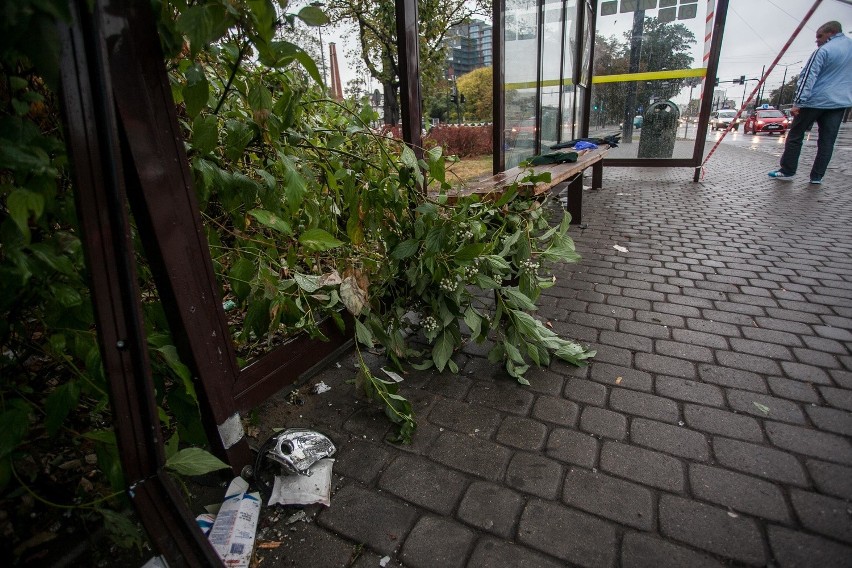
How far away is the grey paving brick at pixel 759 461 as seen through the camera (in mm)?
1647

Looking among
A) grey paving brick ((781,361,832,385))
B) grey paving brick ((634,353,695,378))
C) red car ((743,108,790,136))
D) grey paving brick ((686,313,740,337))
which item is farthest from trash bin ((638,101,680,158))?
red car ((743,108,790,136))

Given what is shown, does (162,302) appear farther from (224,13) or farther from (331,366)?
(331,366)

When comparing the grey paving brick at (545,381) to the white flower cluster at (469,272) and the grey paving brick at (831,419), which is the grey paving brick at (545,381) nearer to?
the white flower cluster at (469,272)

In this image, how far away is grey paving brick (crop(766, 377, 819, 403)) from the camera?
2.07 m

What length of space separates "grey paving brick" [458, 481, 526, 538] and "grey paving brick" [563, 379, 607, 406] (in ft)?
2.31

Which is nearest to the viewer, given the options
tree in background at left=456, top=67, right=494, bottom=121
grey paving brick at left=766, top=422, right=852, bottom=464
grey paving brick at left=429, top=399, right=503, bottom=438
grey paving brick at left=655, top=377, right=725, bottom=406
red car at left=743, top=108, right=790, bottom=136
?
grey paving brick at left=766, top=422, right=852, bottom=464

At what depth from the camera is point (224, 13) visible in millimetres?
1162

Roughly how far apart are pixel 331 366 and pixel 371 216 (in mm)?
979

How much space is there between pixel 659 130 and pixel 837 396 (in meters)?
7.78

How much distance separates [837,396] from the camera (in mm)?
2076

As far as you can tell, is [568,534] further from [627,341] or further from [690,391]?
[627,341]

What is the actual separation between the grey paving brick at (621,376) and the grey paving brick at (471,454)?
0.77m

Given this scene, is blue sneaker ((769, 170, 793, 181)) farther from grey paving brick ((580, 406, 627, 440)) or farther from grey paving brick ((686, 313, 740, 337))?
grey paving brick ((580, 406, 627, 440))

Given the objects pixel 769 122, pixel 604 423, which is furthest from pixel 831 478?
pixel 769 122
